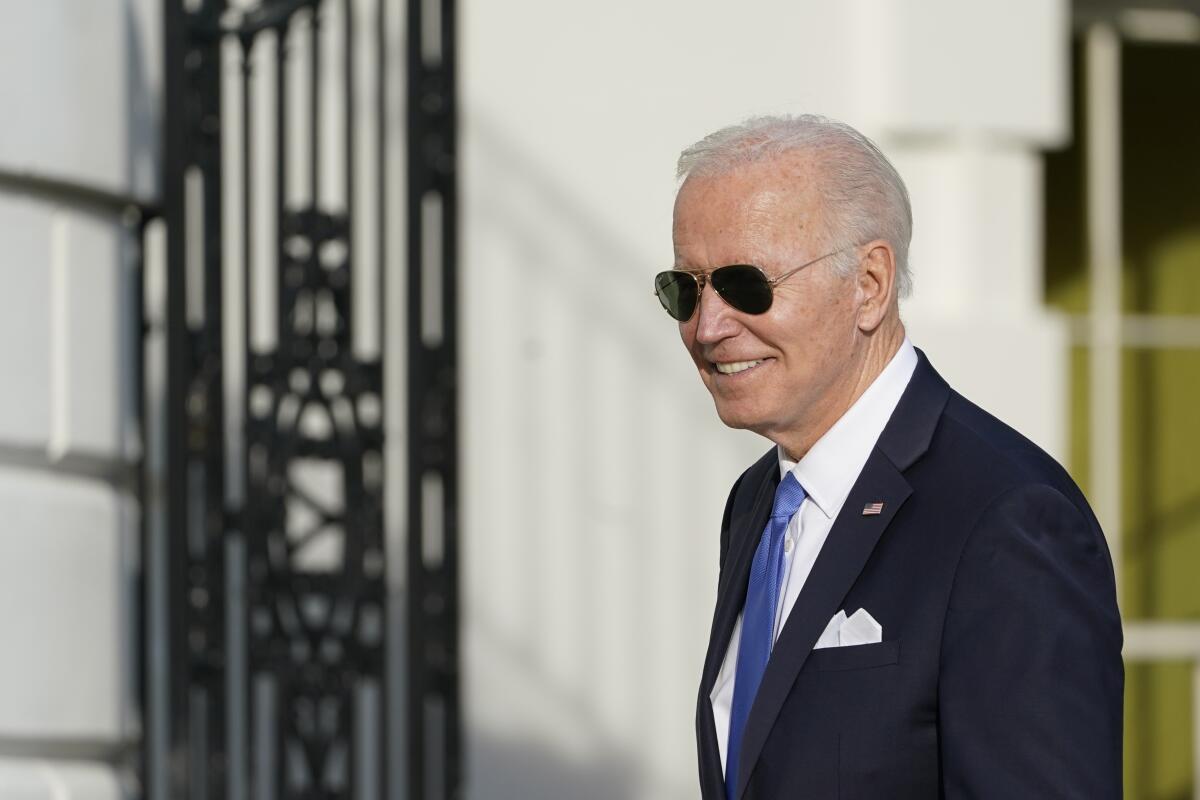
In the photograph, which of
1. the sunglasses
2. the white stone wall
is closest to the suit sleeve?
the sunglasses

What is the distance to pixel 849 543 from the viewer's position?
205cm

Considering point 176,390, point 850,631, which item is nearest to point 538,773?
point 176,390

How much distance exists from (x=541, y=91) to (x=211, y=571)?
5.52 feet

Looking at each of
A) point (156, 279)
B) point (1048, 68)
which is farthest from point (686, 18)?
point (156, 279)

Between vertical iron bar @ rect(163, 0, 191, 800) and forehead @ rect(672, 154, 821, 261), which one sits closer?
forehead @ rect(672, 154, 821, 261)

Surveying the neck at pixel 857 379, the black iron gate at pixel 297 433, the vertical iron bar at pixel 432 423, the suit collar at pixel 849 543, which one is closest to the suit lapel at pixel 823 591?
the suit collar at pixel 849 543

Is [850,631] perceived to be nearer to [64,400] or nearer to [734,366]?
[734,366]

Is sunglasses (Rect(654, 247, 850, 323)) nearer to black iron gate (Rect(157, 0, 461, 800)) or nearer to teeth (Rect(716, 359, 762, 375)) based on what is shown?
teeth (Rect(716, 359, 762, 375))

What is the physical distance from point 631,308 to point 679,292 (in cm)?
320

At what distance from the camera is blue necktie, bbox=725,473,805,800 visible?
2139 mm

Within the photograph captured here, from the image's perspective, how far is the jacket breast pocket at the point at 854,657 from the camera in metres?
1.94

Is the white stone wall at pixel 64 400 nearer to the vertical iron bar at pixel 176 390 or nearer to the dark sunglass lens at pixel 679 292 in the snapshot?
the vertical iron bar at pixel 176 390

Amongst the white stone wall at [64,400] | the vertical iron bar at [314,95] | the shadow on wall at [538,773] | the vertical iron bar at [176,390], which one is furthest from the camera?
the shadow on wall at [538,773]

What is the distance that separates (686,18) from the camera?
551 centimetres
